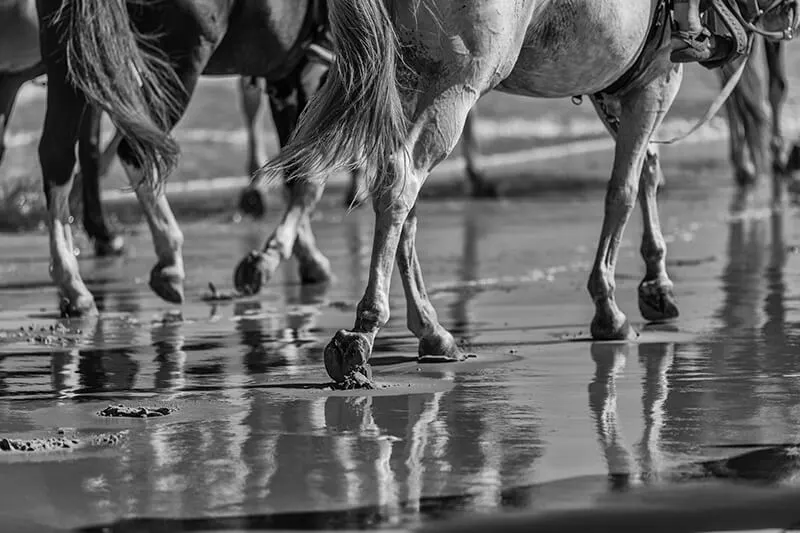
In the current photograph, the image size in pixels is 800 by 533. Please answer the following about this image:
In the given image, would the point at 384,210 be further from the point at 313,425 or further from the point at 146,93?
the point at 146,93

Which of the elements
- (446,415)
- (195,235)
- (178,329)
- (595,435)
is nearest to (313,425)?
(446,415)

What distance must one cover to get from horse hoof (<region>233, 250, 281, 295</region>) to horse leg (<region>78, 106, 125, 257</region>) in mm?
1701

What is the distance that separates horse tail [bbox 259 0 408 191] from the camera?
668 centimetres

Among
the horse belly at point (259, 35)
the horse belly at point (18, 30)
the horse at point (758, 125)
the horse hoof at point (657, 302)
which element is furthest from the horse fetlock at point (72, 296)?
the horse at point (758, 125)

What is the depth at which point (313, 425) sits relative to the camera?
5.94 m

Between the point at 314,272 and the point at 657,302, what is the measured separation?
2.68 m

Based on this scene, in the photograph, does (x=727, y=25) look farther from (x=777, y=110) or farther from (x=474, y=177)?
(x=474, y=177)

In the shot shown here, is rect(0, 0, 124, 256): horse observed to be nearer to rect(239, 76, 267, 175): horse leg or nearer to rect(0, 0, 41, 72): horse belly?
rect(0, 0, 41, 72): horse belly

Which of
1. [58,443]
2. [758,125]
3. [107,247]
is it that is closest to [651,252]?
[58,443]

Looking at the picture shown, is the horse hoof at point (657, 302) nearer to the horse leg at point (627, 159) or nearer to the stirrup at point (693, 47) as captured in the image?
the horse leg at point (627, 159)

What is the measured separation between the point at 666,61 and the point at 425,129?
1679mm

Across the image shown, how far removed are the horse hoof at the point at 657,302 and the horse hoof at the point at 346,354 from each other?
2.41 m

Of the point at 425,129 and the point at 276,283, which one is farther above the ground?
the point at 425,129

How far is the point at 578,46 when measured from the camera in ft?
24.3
